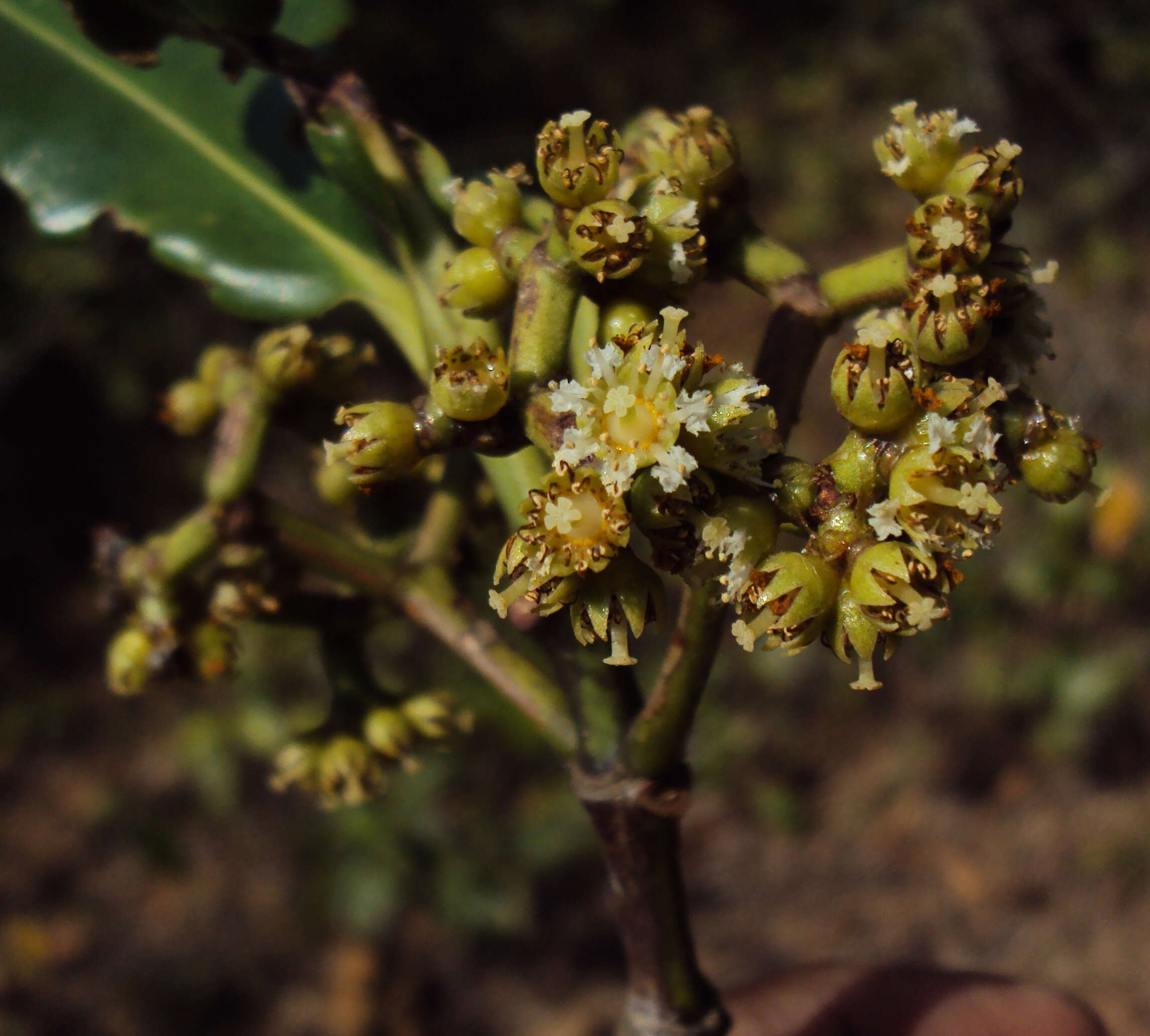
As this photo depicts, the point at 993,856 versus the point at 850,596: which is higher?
the point at 850,596

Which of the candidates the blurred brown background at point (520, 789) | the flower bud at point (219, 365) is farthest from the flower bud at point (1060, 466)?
the blurred brown background at point (520, 789)

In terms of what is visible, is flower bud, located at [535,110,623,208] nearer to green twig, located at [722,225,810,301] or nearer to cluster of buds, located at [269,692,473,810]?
green twig, located at [722,225,810,301]

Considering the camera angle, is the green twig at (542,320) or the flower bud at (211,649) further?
the flower bud at (211,649)

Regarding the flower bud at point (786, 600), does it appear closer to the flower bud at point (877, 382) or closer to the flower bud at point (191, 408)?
the flower bud at point (877, 382)

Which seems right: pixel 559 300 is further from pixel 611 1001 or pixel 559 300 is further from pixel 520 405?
pixel 611 1001

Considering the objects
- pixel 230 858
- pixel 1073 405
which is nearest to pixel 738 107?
pixel 1073 405

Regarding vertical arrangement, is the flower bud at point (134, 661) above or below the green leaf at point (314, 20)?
below

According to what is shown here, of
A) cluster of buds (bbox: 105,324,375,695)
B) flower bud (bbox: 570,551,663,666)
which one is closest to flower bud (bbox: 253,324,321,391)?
cluster of buds (bbox: 105,324,375,695)
